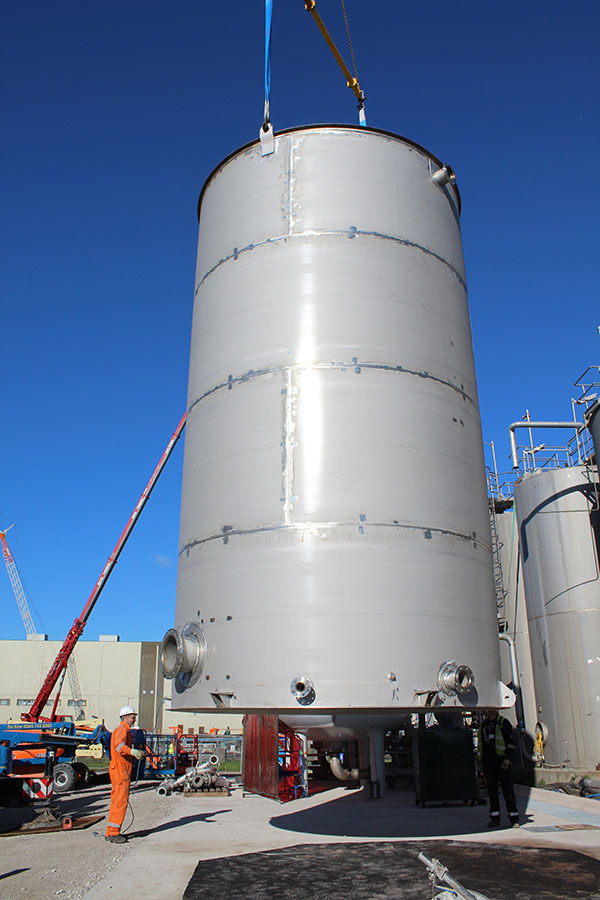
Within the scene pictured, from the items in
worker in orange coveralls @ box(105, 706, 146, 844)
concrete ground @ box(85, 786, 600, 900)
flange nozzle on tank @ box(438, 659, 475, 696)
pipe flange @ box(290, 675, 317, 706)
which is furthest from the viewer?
worker in orange coveralls @ box(105, 706, 146, 844)

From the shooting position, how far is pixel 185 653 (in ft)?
23.5

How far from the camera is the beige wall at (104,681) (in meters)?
51.5

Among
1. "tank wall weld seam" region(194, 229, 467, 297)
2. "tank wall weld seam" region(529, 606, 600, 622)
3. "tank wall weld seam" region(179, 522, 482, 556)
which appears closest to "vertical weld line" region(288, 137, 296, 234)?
"tank wall weld seam" region(194, 229, 467, 297)

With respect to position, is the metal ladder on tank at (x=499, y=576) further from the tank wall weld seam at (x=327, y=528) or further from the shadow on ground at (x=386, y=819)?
the tank wall weld seam at (x=327, y=528)

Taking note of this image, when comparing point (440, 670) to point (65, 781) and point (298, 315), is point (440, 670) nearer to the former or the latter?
point (298, 315)

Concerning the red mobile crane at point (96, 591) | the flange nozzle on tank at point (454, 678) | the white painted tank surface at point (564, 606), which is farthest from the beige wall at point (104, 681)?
the flange nozzle on tank at point (454, 678)

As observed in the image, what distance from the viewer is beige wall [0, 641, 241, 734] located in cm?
5153

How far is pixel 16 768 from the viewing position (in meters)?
13.5

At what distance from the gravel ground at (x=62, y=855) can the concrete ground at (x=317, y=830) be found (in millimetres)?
184

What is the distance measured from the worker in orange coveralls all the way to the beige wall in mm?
44411

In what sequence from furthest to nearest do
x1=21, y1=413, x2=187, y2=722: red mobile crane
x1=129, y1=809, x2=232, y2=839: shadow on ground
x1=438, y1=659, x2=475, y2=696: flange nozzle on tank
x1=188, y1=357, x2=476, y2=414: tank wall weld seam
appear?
x1=21, y1=413, x2=187, y2=722: red mobile crane < x1=129, y1=809, x2=232, y2=839: shadow on ground < x1=188, y1=357, x2=476, y2=414: tank wall weld seam < x1=438, y1=659, x2=475, y2=696: flange nozzle on tank

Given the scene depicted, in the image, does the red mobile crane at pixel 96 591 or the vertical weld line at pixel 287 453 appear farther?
the red mobile crane at pixel 96 591

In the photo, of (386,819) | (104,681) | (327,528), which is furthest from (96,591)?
(104,681)

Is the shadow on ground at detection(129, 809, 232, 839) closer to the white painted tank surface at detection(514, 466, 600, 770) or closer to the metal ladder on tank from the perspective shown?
the white painted tank surface at detection(514, 466, 600, 770)
